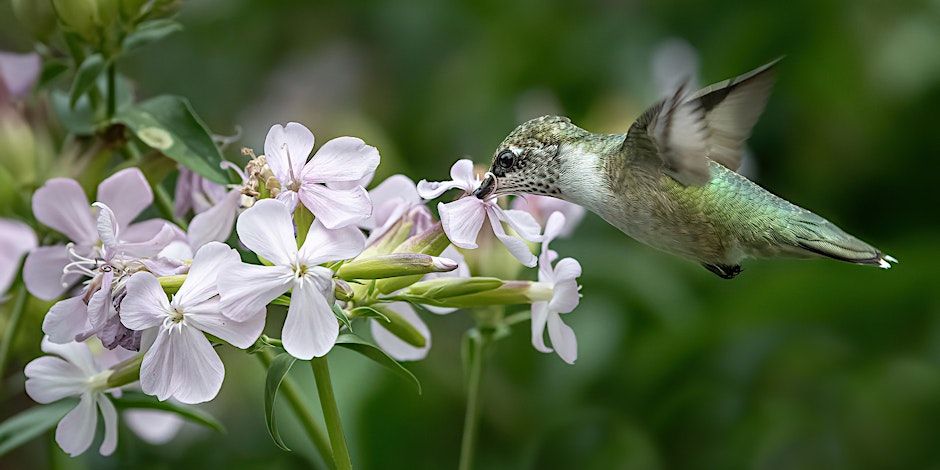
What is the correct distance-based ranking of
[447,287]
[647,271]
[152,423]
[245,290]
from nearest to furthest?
[245,290]
[447,287]
[152,423]
[647,271]

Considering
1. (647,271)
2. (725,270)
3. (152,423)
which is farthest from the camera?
(647,271)

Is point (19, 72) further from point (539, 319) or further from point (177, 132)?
point (539, 319)

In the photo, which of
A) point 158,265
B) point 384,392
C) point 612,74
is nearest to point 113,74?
point 158,265

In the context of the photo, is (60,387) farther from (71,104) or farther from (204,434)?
(204,434)

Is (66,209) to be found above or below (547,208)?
below

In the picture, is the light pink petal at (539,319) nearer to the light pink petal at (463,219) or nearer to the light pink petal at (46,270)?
the light pink petal at (463,219)

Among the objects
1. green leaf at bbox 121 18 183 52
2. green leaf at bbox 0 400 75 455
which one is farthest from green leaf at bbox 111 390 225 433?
green leaf at bbox 121 18 183 52

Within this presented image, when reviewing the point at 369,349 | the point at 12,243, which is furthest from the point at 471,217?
the point at 12,243
